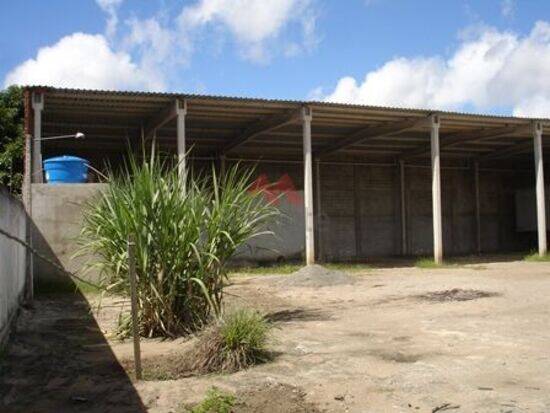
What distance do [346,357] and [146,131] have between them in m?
12.8

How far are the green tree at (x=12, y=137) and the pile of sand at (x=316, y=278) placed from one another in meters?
10.4

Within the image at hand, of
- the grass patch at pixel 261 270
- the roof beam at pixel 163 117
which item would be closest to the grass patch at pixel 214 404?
the roof beam at pixel 163 117

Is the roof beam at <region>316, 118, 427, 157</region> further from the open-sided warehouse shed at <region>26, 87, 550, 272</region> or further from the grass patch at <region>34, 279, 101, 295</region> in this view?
the grass patch at <region>34, 279, 101, 295</region>

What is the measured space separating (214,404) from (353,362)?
1.77 m

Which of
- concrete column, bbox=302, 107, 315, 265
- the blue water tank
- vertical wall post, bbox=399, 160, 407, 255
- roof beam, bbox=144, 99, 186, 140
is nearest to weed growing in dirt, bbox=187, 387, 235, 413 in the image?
the blue water tank

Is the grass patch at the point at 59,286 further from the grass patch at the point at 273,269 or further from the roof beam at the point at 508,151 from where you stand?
the roof beam at the point at 508,151

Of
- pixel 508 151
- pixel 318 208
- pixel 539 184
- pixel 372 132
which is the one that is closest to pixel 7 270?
pixel 372 132

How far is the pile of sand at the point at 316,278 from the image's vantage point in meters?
13.0

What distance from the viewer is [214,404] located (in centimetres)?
441

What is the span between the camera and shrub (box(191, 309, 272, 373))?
553 centimetres

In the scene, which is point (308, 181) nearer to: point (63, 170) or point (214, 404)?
point (63, 170)

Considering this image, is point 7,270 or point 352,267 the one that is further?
point 352,267

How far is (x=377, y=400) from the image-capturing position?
4.64 m

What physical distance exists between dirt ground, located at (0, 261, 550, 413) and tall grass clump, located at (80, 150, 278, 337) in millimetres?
480
